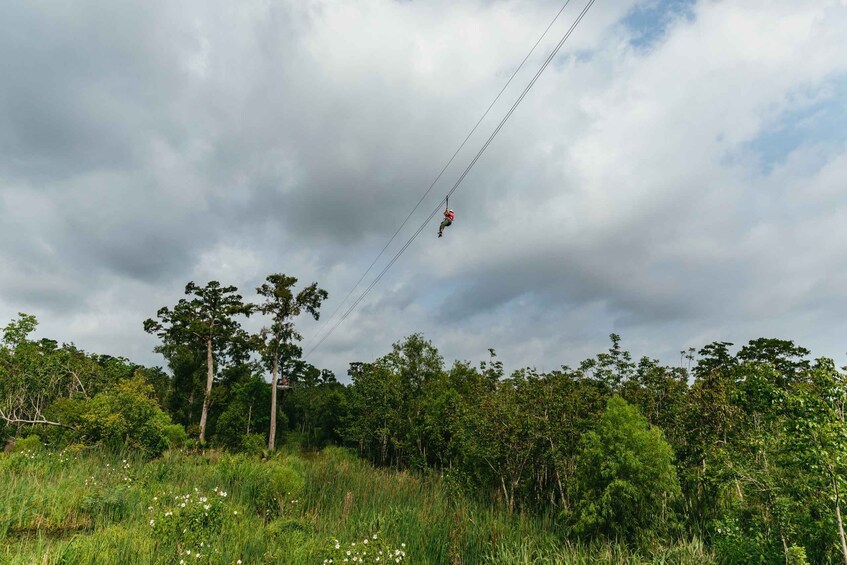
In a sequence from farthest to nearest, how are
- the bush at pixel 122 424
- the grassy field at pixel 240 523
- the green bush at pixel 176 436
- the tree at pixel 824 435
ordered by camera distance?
the green bush at pixel 176 436 < the bush at pixel 122 424 < the grassy field at pixel 240 523 < the tree at pixel 824 435

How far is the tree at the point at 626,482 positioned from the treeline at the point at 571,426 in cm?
4

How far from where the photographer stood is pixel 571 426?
17203 mm

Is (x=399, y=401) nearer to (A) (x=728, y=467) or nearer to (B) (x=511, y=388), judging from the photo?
(B) (x=511, y=388)

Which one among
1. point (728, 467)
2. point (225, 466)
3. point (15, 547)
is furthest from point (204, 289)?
point (728, 467)

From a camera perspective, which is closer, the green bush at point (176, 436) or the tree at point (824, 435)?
the tree at point (824, 435)

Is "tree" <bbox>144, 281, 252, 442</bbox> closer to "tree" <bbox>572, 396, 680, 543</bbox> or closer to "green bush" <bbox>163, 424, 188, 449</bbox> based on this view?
"green bush" <bbox>163, 424, 188, 449</bbox>

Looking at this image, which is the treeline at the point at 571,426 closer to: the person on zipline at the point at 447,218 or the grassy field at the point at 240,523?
the grassy field at the point at 240,523

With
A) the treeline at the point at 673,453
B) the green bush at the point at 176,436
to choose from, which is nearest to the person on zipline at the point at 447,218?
the treeline at the point at 673,453

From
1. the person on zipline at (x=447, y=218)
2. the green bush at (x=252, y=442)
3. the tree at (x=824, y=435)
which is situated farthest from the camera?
the green bush at (x=252, y=442)

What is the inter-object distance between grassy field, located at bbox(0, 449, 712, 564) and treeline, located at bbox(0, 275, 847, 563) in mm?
1868

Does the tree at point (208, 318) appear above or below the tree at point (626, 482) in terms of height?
above

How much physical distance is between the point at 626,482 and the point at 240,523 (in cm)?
1058

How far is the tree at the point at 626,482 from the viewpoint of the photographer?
1261 cm

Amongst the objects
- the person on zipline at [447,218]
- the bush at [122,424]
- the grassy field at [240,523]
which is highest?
the person on zipline at [447,218]
